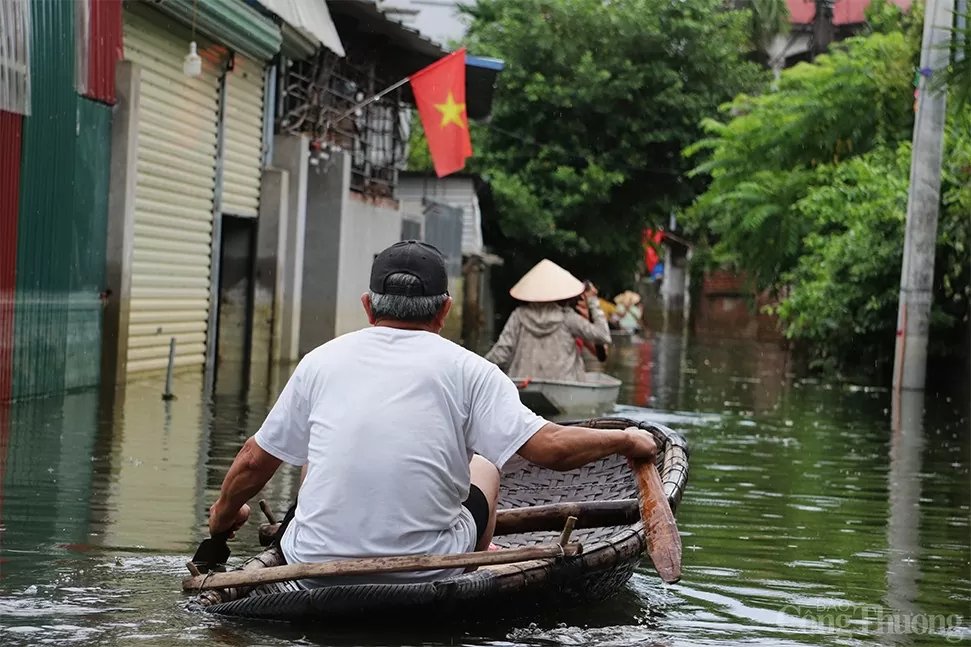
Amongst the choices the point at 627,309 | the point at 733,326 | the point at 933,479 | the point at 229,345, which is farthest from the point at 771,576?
the point at 733,326

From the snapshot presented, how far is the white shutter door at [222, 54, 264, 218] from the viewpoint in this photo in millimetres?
21938

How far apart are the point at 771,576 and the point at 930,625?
3.97 ft

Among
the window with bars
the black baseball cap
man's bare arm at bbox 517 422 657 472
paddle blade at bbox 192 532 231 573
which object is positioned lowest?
paddle blade at bbox 192 532 231 573

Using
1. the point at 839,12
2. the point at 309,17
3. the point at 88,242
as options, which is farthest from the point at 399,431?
the point at 839,12

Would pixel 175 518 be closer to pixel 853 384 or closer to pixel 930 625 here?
pixel 930 625

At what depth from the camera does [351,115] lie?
28.4 meters

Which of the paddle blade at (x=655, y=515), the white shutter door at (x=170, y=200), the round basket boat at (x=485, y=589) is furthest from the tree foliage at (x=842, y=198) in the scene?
the paddle blade at (x=655, y=515)

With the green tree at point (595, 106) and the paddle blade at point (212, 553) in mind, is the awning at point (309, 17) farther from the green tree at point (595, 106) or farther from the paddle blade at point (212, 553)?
the green tree at point (595, 106)

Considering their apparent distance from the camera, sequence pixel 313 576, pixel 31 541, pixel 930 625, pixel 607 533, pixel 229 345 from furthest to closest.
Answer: pixel 229 345 < pixel 31 541 < pixel 607 533 < pixel 930 625 < pixel 313 576

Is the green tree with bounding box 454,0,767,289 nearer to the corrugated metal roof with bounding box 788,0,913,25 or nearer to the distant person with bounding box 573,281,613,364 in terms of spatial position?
the corrugated metal roof with bounding box 788,0,913,25

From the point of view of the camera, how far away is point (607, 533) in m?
7.64

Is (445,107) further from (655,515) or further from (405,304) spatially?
(405,304)

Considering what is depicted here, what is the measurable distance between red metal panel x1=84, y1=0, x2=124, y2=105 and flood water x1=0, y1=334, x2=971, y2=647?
299 cm

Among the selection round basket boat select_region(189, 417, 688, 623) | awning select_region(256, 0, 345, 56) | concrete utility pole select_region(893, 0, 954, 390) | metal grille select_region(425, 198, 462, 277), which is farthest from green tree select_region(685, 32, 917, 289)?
round basket boat select_region(189, 417, 688, 623)
